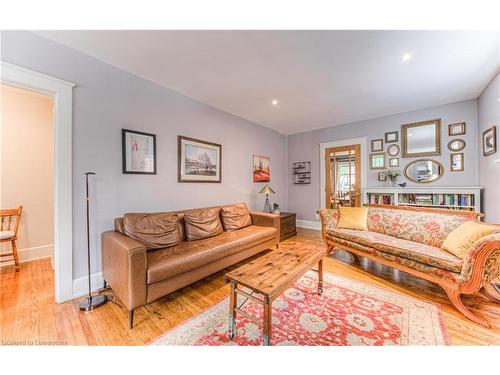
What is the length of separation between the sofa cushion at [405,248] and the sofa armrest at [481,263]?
3.6 inches

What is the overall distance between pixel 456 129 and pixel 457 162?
57 cm

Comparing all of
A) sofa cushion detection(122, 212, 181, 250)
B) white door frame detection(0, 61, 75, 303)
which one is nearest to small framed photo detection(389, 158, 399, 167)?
sofa cushion detection(122, 212, 181, 250)

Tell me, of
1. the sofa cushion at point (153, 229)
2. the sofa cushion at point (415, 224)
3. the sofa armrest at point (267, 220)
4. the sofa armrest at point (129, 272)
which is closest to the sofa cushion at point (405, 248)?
the sofa cushion at point (415, 224)

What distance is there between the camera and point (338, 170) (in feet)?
15.1

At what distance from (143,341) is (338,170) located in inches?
181

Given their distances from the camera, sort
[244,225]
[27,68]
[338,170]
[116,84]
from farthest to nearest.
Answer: [338,170], [244,225], [116,84], [27,68]

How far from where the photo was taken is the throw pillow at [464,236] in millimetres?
1712

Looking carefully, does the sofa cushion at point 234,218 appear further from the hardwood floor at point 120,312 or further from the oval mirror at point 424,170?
the oval mirror at point 424,170

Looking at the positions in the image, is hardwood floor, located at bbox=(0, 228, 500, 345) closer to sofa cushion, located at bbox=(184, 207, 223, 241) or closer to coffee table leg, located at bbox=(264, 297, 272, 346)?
sofa cushion, located at bbox=(184, 207, 223, 241)

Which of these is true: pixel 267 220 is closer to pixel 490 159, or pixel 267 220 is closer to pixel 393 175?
pixel 393 175

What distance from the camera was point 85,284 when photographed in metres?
1.98
